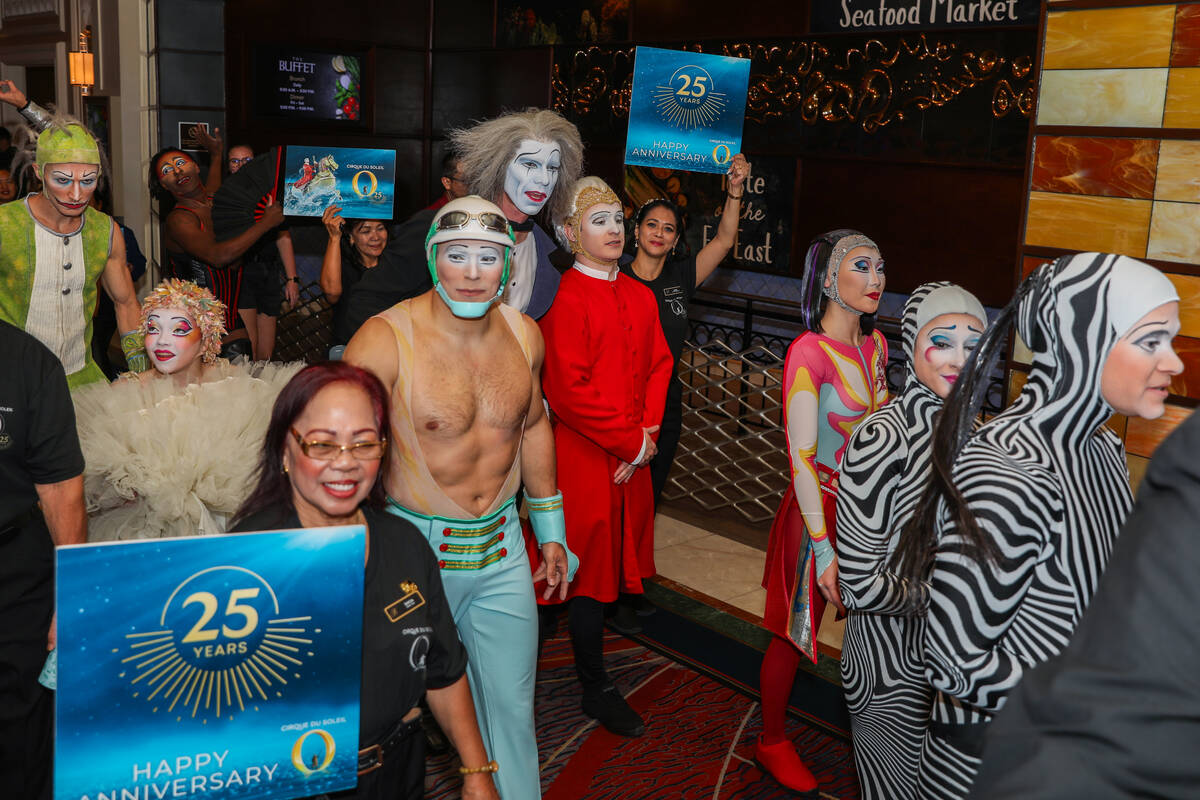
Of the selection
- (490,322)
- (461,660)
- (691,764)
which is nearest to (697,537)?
(691,764)

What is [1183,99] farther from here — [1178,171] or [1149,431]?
[1149,431]

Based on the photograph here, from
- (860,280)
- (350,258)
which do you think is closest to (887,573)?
(860,280)

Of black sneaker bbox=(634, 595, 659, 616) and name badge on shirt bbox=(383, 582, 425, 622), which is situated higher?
name badge on shirt bbox=(383, 582, 425, 622)

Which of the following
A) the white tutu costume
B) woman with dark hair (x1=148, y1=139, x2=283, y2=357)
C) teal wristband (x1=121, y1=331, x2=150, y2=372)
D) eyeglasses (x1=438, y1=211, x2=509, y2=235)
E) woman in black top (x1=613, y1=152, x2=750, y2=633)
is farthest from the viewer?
woman with dark hair (x1=148, y1=139, x2=283, y2=357)

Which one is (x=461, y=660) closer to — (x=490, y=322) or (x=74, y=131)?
(x=490, y=322)

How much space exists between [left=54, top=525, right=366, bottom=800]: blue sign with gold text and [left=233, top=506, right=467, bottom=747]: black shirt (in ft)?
0.48

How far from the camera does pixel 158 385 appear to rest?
2.96m

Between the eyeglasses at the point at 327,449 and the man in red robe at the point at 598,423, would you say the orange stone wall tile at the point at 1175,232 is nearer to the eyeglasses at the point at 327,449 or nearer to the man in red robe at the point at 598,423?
the man in red robe at the point at 598,423

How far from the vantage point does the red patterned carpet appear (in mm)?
3254

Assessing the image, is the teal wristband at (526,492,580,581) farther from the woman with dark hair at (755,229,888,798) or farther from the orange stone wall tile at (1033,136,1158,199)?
the orange stone wall tile at (1033,136,1158,199)

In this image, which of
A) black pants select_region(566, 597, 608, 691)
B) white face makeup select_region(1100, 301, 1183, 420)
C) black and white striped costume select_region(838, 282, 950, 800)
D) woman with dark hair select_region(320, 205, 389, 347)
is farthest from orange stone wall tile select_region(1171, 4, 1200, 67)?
woman with dark hair select_region(320, 205, 389, 347)

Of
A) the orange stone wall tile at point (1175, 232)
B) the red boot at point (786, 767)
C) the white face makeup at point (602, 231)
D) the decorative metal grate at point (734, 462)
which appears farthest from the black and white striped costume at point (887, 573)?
the decorative metal grate at point (734, 462)

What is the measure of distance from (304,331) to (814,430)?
7.04 m

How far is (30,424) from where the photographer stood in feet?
7.82
